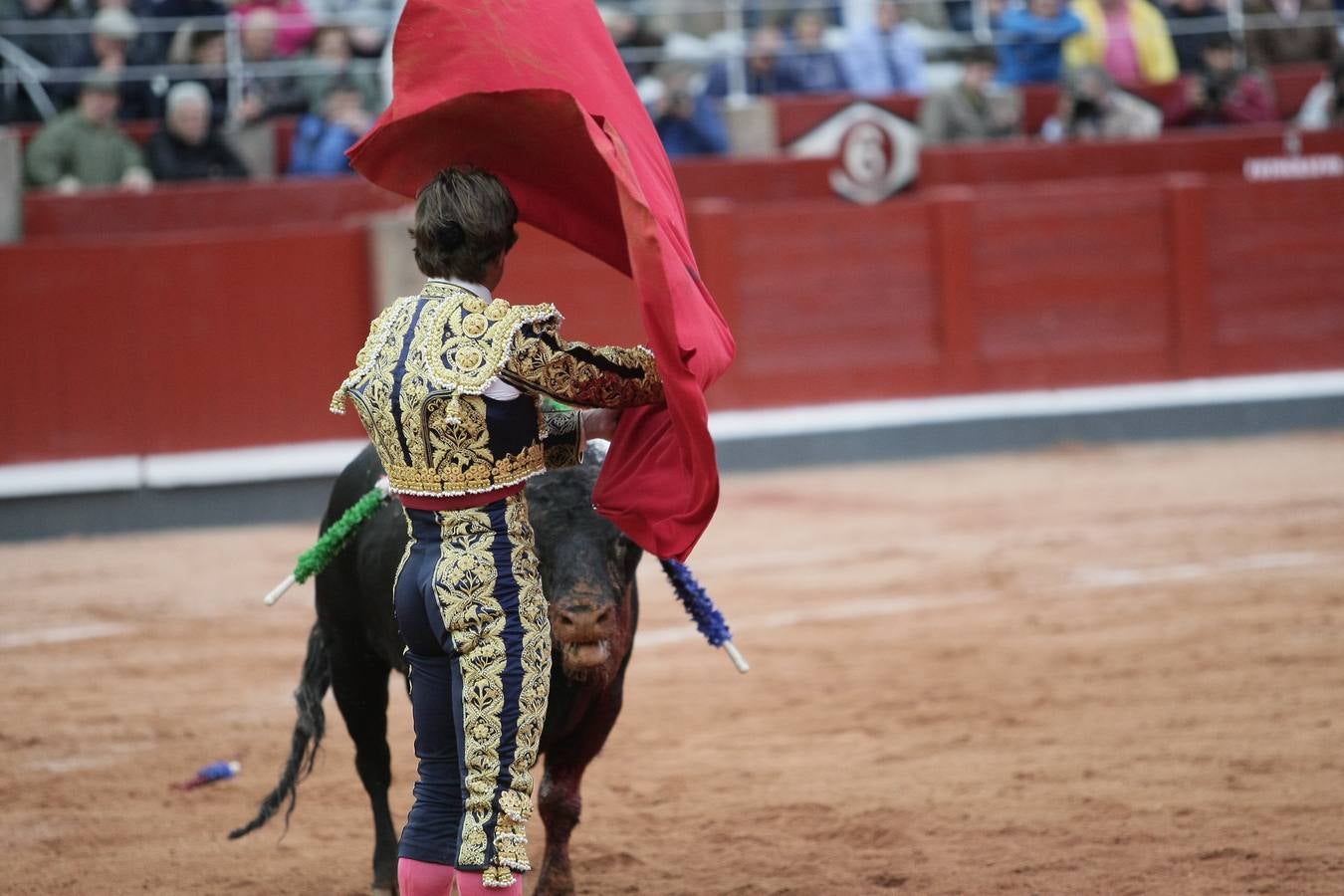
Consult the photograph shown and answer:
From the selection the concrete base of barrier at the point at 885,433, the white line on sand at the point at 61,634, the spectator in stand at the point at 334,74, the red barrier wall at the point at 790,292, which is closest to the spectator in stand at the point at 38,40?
the red barrier wall at the point at 790,292

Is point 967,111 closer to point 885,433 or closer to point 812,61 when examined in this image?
point 812,61

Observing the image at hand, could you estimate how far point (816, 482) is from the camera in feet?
29.7

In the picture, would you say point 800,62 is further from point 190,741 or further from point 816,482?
point 190,741

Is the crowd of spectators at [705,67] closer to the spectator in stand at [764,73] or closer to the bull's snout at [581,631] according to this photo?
the spectator in stand at [764,73]

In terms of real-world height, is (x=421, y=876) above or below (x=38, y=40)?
below

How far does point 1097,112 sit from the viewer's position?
10414 mm

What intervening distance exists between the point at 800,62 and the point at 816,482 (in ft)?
9.62

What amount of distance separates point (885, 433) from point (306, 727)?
254 inches

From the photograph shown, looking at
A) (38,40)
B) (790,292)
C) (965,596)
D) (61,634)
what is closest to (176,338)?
(38,40)

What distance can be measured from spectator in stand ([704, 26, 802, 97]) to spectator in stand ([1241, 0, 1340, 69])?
10.8 feet

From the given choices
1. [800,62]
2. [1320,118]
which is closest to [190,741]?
[800,62]

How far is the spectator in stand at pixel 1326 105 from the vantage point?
10.5 meters

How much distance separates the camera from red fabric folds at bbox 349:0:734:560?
8.28 ft

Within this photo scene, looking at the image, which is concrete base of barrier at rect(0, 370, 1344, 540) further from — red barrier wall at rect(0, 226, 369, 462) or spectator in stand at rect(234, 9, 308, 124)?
spectator in stand at rect(234, 9, 308, 124)
